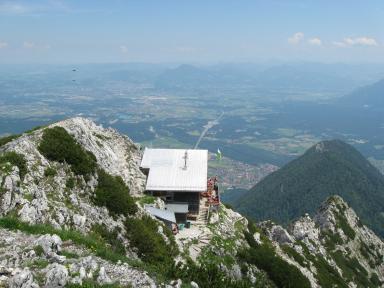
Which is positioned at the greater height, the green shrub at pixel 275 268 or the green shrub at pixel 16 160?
the green shrub at pixel 16 160

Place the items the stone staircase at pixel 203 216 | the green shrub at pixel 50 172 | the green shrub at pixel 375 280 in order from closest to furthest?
the green shrub at pixel 50 172 < the stone staircase at pixel 203 216 < the green shrub at pixel 375 280

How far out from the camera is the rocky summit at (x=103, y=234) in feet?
62.6

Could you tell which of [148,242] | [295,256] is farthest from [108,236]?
[295,256]

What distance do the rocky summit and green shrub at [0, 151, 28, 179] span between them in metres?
0.07

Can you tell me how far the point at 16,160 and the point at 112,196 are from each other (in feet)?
29.6

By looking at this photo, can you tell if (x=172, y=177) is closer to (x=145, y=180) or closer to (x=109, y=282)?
(x=145, y=180)

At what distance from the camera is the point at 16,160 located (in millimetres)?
33562

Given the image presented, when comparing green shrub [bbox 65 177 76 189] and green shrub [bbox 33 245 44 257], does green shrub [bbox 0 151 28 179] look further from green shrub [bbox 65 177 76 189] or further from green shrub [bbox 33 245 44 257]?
green shrub [bbox 33 245 44 257]

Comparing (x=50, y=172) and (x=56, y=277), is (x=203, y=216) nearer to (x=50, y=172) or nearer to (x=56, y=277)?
(x=50, y=172)

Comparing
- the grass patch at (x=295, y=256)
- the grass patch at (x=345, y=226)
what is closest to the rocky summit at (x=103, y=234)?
the grass patch at (x=295, y=256)

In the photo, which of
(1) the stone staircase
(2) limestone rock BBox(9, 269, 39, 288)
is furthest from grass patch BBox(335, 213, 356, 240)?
(2) limestone rock BBox(9, 269, 39, 288)

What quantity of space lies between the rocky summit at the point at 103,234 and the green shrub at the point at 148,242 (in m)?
0.08

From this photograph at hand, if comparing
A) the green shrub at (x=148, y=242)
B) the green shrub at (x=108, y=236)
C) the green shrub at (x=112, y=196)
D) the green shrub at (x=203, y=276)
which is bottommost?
the green shrub at (x=148, y=242)

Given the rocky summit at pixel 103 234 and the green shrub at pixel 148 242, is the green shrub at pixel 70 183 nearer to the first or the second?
the rocky summit at pixel 103 234
